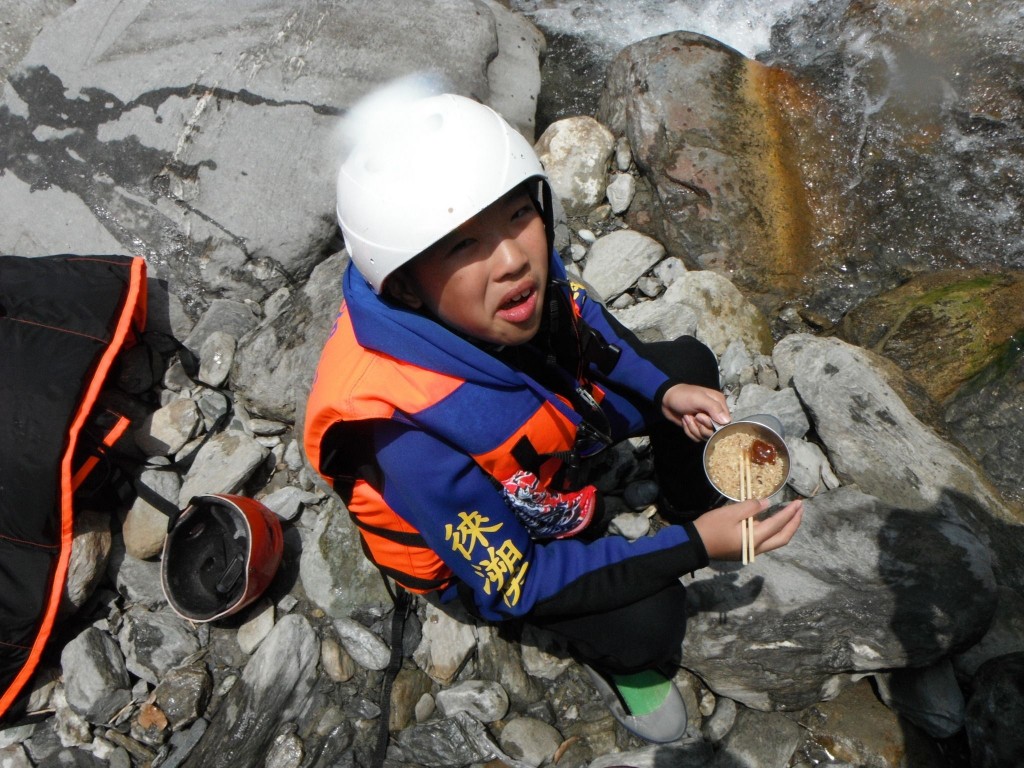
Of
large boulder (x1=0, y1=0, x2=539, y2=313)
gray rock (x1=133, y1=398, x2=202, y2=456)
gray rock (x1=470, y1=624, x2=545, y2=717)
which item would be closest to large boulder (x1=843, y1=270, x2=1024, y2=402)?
gray rock (x1=470, y1=624, x2=545, y2=717)

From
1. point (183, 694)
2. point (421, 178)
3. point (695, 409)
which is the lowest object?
point (183, 694)

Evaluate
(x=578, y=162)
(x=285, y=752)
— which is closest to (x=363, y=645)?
(x=285, y=752)

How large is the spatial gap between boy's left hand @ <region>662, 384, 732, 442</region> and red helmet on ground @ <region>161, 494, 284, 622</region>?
1.95 m

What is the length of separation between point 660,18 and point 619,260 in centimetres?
303

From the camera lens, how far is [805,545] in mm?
3158

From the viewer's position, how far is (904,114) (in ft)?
16.2

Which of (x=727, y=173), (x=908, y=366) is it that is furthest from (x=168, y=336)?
(x=908, y=366)

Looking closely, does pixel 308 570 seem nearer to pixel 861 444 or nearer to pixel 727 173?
pixel 861 444

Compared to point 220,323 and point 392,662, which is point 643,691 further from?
point 220,323

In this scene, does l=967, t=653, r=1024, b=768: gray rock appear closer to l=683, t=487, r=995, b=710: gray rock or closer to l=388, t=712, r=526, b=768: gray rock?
l=683, t=487, r=995, b=710: gray rock

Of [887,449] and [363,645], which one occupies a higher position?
[887,449]

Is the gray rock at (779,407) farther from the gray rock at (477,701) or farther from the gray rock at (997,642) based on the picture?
the gray rock at (477,701)

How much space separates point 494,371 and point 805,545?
1.68 metres

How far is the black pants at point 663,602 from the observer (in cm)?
272
